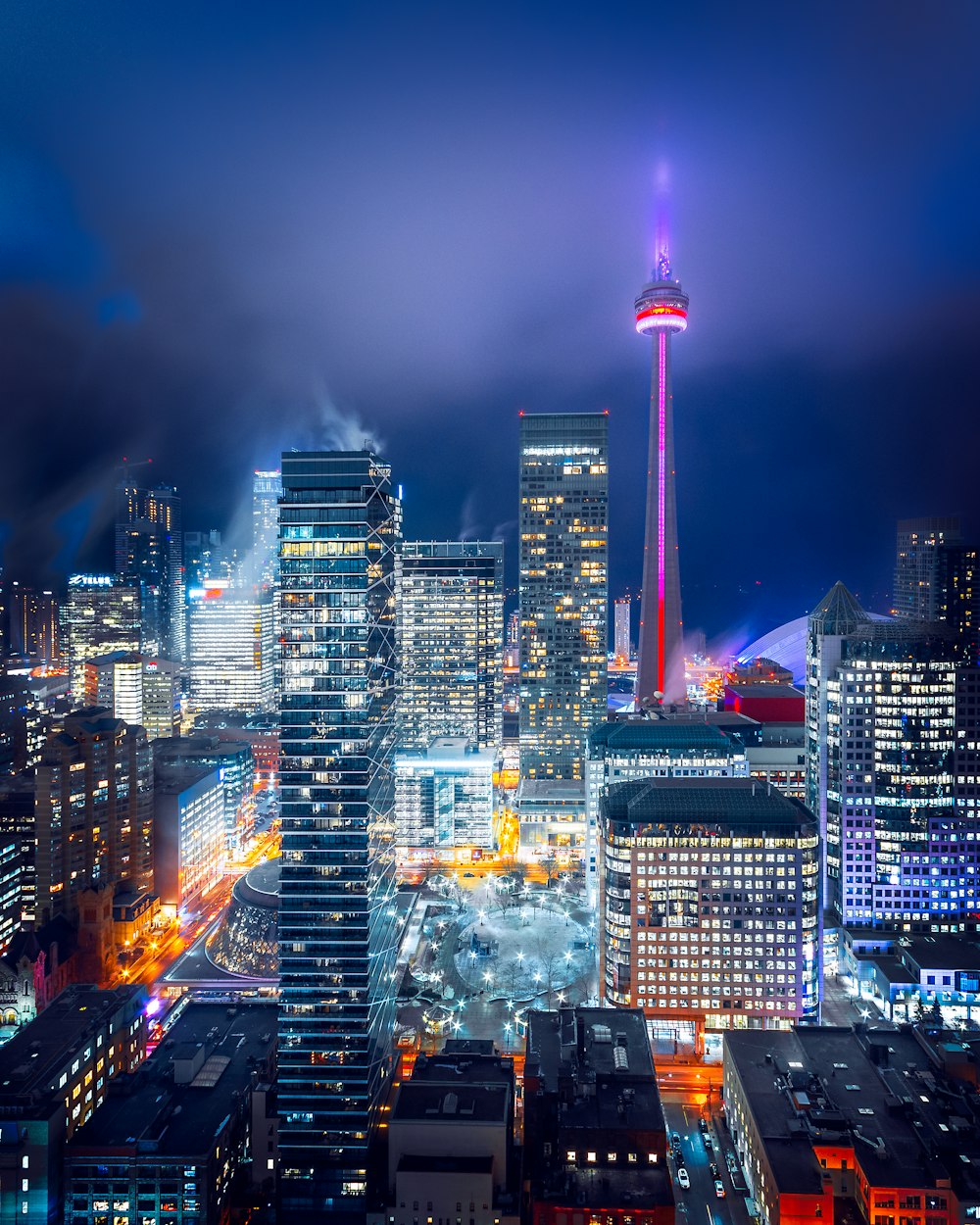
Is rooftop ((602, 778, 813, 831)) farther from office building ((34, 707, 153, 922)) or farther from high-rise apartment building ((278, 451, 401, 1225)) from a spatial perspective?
office building ((34, 707, 153, 922))

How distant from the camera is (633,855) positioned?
5106cm

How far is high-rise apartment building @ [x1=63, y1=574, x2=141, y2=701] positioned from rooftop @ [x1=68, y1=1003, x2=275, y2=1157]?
280 ft

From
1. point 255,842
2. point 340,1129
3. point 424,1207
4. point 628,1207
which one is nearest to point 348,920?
point 340,1129

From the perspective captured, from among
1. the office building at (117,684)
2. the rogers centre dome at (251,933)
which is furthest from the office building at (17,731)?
the rogers centre dome at (251,933)

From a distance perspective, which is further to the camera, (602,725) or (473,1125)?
(602,725)

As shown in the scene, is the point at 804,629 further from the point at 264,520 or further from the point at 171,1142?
the point at 171,1142

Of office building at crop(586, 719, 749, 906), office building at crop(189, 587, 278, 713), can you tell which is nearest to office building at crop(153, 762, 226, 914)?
office building at crop(586, 719, 749, 906)

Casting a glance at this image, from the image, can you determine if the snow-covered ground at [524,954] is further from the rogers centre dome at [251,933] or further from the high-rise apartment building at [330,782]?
the high-rise apartment building at [330,782]

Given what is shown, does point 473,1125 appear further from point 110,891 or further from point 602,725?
point 602,725

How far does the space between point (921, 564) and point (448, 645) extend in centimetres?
5967

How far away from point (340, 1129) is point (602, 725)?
44.8m

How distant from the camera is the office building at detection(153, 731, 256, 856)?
83.4 meters

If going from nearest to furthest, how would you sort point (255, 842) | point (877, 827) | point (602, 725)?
point (877, 827), point (602, 725), point (255, 842)

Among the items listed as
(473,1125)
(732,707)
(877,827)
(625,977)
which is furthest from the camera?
(732,707)
